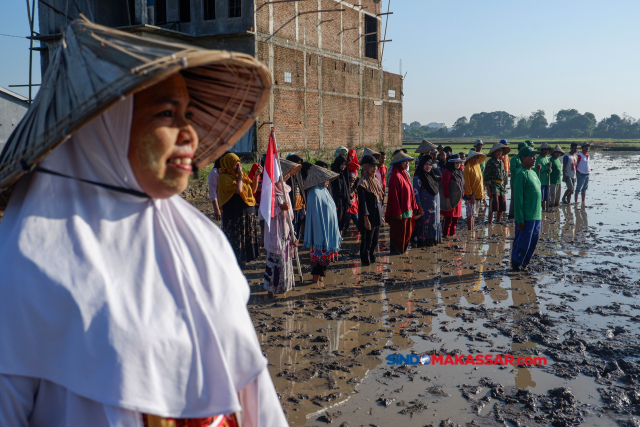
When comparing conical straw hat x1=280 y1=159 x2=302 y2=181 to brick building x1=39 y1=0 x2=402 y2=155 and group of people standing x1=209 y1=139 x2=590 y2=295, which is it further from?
brick building x1=39 y1=0 x2=402 y2=155

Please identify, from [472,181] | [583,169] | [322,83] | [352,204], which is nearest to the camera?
[352,204]

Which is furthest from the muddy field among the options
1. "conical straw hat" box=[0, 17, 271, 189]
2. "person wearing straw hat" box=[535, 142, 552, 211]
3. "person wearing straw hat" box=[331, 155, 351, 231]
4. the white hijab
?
"person wearing straw hat" box=[535, 142, 552, 211]

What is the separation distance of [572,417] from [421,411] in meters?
1.07

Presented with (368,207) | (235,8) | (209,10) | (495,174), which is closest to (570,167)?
(495,174)

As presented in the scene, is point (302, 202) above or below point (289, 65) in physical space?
below

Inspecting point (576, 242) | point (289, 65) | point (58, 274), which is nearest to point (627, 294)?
point (576, 242)

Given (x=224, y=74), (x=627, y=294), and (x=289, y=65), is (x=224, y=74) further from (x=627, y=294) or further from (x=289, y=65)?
(x=289, y=65)

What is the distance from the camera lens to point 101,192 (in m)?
1.27

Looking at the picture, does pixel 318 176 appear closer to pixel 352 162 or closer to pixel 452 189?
pixel 352 162

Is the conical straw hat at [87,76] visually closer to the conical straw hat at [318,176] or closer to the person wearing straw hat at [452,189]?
the conical straw hat at [318,176]

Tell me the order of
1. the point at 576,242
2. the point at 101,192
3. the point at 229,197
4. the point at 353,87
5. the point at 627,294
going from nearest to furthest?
the point at 101,192
the point at 627,294
the point at 229,197
the point at 576,242
the point at 353,87

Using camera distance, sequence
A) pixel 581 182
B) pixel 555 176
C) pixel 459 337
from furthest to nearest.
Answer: pixel 581 182 → pixel 555 176 → pixel 459 337

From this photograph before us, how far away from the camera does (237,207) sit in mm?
7445

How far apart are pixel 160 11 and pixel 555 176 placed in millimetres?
15117
